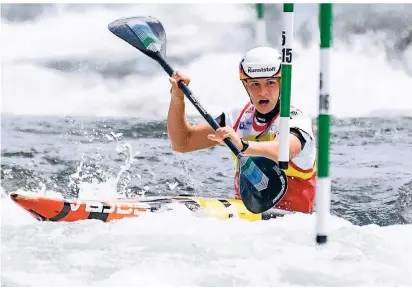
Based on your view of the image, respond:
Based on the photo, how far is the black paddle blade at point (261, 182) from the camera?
3051mm

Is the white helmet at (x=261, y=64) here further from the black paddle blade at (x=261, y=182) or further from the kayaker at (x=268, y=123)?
the black paddle blade at (x=261, y=182)

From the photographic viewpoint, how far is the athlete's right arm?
321 cm

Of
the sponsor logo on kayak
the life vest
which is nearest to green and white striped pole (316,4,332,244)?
the life vest

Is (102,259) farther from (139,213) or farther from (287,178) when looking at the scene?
(287,178)

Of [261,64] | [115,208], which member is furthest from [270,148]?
[115,208]

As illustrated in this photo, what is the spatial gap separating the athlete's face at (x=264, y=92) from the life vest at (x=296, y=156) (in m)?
0.07

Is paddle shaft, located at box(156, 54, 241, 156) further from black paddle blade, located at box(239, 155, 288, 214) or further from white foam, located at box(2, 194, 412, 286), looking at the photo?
white foam, located at box(2, 194, 412, 286)

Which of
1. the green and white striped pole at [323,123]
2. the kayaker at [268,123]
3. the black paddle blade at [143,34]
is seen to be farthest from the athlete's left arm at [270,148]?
the black paddle blade at [143,34]

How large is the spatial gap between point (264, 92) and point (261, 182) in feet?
1.36

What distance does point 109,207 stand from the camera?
3.21 meters

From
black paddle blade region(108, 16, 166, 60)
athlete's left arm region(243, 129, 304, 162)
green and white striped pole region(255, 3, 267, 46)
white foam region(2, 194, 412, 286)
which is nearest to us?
white foam region(2, 194, 412, 286)

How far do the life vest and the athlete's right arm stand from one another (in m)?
0.22

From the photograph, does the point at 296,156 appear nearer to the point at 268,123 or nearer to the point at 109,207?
the point at 268,123

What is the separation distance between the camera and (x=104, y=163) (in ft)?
21.8
